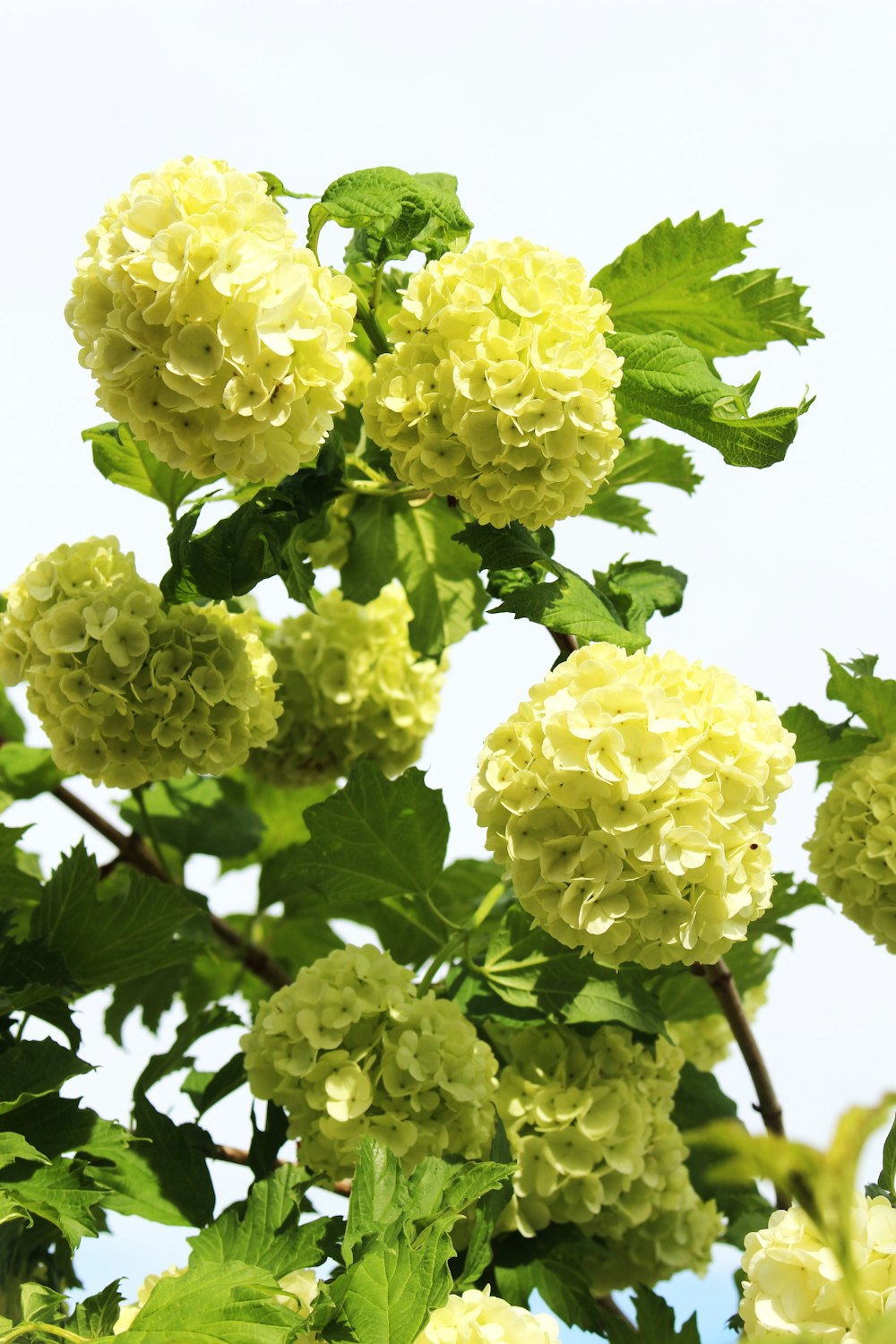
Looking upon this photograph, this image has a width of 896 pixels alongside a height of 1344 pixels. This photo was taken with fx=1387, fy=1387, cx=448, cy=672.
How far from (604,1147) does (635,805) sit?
756 mm

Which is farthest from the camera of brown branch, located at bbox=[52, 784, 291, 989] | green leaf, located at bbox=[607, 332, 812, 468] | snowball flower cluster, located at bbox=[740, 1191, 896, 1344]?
brown branch, located at bbox=[52, 784, 291, 989]

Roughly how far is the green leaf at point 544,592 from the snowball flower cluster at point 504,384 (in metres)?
0.07

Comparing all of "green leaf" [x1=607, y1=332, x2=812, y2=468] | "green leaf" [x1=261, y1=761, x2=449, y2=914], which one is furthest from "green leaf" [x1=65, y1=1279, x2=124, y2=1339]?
"green leaf" [x1=607, y1=332, x2=812, y2=468]

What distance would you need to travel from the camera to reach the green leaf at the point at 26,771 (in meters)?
2.65

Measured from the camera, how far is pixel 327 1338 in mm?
1425

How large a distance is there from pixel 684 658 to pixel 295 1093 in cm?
79

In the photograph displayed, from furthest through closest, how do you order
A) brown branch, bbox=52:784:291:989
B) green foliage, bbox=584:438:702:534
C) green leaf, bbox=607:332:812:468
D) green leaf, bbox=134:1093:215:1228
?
brown branch, bbox=52:784:291:989
green foliage, bbox=584:438:702:534
green leaf, bbox=134:1093:215:1228
green leaf, bbox=607:332:812:468

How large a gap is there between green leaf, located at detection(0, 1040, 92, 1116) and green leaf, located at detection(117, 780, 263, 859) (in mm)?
909

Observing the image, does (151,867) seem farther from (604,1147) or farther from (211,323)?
(211,323)

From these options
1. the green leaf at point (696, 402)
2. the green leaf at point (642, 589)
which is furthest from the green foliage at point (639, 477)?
the green leaf at point (696, 402)

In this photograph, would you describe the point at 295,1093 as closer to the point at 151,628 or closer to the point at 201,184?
the point at 151,628

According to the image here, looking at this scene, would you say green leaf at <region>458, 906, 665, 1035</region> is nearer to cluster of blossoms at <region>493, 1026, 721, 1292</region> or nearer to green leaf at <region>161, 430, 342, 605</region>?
cluster of blossoms at <region>493, 1026, 721, 1292</region>

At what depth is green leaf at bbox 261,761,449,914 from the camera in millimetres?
2076

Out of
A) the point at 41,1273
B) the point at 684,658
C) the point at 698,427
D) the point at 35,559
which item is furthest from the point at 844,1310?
the point at 35,559
